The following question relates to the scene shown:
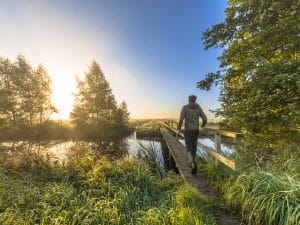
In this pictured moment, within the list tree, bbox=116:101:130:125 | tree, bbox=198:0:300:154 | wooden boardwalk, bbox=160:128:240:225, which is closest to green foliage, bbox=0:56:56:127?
tree, bbox=116:101:130:125

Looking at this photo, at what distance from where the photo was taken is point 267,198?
9.68 feet

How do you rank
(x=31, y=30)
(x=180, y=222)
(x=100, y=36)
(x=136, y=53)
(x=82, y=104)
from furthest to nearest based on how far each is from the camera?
(x=82, y=104) → (x=136, y=53) → (x=100, y=36) → (x=31, y=30) → (x=180, y=222)

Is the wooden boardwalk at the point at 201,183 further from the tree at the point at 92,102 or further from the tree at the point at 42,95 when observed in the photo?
the tree at the point at 42,95

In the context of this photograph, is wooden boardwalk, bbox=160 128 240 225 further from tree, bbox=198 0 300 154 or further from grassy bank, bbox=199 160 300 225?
tree, bbox=198 0 300 154

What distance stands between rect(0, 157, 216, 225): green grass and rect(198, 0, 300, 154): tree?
2590 mm

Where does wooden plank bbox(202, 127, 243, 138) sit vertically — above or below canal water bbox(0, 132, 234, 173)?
above

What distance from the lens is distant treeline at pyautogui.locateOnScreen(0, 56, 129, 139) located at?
23891mm

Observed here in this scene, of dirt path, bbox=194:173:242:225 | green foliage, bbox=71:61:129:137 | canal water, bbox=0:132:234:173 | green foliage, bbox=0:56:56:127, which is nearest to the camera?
dirt path, bbox=194:173:242:225

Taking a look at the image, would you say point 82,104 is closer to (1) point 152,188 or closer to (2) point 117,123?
(2) point 117,123

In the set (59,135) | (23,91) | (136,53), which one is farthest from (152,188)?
(23,91)

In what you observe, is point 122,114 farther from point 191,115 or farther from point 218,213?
point 218,213

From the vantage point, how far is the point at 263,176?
3357mm

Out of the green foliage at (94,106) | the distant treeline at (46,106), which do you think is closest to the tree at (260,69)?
the distant treeline at (46,106)

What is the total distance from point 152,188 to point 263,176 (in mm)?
2602
